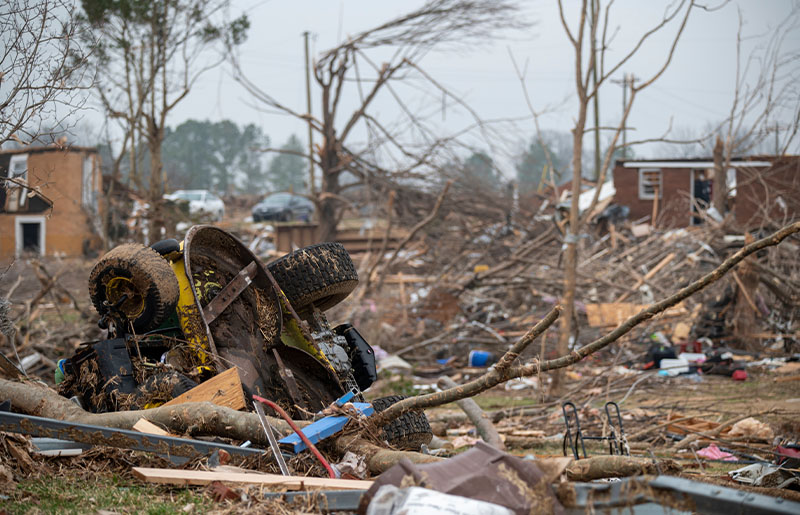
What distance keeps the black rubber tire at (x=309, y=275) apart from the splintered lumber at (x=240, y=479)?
2.31 m

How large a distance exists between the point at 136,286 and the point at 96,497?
1783 millimetres

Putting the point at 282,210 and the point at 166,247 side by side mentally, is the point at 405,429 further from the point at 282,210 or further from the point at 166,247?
the point at 282,210

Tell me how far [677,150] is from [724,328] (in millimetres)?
28800

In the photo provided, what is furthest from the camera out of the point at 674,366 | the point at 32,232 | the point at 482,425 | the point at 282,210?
the point at 282,210

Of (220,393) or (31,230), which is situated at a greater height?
(31,230)

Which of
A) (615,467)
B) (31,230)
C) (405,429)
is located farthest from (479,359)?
(31,230)

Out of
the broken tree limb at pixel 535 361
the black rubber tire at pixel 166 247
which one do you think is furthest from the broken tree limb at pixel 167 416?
the black rubber tire at pixel 166 247

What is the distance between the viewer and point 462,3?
17516 millimetres

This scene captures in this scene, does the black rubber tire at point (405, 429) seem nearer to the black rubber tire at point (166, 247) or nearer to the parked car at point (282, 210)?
the black rubber tire at point (166, 247)

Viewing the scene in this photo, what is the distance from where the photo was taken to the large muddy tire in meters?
4.58

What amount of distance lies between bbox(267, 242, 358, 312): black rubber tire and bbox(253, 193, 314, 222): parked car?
29667 mm

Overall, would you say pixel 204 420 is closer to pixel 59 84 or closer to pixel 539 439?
pixel 59 84

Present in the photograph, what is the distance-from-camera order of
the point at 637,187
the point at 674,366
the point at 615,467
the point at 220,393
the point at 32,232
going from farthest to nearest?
the point at 637,187, the point at 32,232, the point at 674,366, the point at 220,393, the point at 615,467

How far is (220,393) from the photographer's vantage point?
4.19 metres
